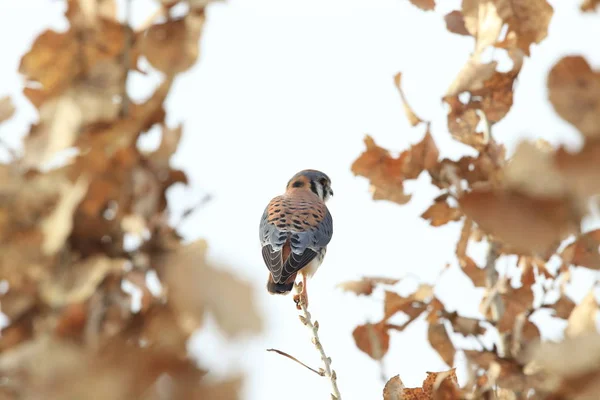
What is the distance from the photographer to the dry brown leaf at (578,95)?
0.78m

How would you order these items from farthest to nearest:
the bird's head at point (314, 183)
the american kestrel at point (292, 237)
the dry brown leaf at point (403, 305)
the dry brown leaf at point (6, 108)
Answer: the bird's head at point (314, 183) → the american kestrel at point (292, 237) → the dry brown leaf at point (403, 305) → the dry brown leaf at point (6, 108)

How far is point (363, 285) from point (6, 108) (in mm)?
1104

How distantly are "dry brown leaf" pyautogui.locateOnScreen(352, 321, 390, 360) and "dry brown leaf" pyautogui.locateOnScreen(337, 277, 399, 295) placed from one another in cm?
10

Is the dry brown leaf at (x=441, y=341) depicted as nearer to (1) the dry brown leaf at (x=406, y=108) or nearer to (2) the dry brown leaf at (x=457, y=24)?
(1) the dry brown leaf at (x=406, y=108)

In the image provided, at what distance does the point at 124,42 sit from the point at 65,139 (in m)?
0.21

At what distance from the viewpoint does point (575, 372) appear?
83 centimetres

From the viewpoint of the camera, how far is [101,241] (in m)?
1.04

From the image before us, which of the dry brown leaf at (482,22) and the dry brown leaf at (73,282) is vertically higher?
the dry brown leaf at (482,22)

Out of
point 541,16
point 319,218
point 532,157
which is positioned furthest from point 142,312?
point 319,218

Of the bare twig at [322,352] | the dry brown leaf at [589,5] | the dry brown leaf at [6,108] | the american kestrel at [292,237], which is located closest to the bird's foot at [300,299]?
the bare twig at [322,352]

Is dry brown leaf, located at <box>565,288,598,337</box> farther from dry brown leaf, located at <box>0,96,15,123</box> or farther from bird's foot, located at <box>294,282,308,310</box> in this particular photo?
bird's foot, located at <box>294,282,308,310</box>

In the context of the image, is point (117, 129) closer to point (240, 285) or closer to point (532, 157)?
point (240, 285)

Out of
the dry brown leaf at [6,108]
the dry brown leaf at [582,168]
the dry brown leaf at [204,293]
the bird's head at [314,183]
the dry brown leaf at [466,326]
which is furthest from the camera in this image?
the bird's head at [314,183]

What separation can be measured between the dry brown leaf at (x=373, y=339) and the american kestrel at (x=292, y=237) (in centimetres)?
313
